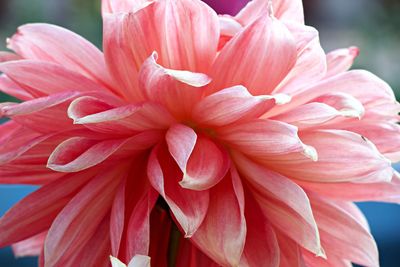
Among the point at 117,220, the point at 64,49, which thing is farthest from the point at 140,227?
A: the point at 64,49

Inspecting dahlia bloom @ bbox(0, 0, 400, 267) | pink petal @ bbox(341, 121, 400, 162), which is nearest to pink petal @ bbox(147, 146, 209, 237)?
dahlia bloom @ bbox(0, 0, 400, 267)

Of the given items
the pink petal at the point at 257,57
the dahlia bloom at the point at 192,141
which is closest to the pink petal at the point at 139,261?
the dahlia bloom at the point at 192,141

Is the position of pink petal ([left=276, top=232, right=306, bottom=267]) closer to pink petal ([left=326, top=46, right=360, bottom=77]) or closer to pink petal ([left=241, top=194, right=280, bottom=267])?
pink petal ([left=241, top=194, right=280, bottom=267])

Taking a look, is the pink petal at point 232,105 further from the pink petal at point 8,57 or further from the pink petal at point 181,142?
the pink petal at point 8,57

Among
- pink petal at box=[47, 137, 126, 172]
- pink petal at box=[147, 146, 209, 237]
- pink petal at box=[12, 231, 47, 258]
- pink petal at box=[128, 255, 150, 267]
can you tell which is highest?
pink petal at box=[47, 137, 126, 172]

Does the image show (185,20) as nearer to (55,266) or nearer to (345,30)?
(55,266)
